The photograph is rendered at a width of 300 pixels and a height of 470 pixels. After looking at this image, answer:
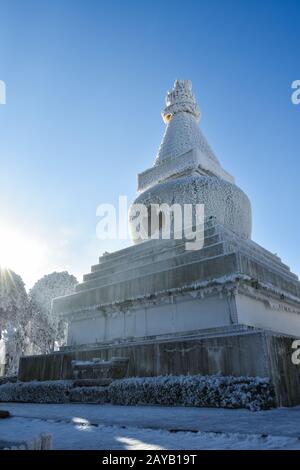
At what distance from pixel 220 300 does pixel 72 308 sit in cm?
904

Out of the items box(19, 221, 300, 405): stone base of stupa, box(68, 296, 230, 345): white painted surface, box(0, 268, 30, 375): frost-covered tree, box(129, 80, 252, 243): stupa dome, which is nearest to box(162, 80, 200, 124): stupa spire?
box(129, 80, 252, 243): stupa dome

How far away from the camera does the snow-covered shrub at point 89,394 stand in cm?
1149

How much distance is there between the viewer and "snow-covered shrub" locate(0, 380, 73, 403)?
1281cm

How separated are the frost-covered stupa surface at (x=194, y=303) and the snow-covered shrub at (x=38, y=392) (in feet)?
3.13

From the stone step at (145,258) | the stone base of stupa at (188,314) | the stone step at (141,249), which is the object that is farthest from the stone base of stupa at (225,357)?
the stone step at (141,249)

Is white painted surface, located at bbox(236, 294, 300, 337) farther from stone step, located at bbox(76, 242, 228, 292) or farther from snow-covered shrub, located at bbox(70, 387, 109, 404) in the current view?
snow-covered shrub, located at bbox(70, 387, 109, 404)

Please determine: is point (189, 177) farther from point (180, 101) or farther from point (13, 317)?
point (13, 317)

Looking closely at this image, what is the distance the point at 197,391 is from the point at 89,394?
4.35 m

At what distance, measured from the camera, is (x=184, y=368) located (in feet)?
35.8

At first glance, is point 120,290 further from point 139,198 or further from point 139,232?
point 139,198

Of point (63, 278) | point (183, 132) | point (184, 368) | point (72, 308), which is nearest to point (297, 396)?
point (184, 368)

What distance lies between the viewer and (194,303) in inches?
608
